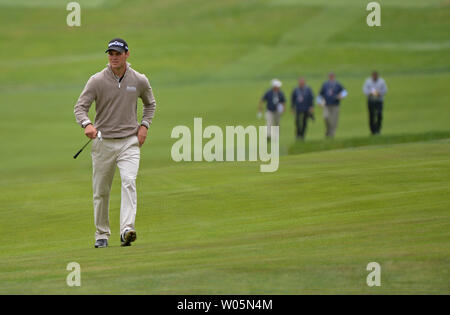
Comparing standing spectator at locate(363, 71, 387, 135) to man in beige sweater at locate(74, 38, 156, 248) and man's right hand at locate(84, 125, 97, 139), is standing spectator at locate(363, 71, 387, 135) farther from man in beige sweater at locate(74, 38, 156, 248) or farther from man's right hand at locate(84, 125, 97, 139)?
man's right hand at locate(84, 125, 97, 139)

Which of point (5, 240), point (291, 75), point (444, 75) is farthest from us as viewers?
point (291, 75)

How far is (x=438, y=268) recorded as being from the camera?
9.36m

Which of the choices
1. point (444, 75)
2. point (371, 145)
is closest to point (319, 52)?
point (444, 75)

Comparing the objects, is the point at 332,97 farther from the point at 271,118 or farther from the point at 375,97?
the point at 271,118

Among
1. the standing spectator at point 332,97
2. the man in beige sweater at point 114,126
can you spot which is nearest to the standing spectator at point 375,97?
the standing spectator at point 332,97

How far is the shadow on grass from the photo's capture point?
2667 cm

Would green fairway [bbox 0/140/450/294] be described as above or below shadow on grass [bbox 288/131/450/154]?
below

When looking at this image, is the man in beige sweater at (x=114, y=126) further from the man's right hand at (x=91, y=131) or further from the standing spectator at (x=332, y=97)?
the standing spectator at (x=332, y=97)

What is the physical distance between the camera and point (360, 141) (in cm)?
2695

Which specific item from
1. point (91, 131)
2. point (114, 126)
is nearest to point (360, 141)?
point (114, 126)

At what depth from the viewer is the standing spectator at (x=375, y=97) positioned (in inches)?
1256

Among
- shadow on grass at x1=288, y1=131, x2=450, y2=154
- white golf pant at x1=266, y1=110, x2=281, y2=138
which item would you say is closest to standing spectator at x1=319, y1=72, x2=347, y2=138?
white golf pant at x1=266, y1=110, x2=281, y2=138

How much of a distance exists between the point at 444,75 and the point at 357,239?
149 ft

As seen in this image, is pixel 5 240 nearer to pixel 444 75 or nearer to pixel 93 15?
pixel 444 75
